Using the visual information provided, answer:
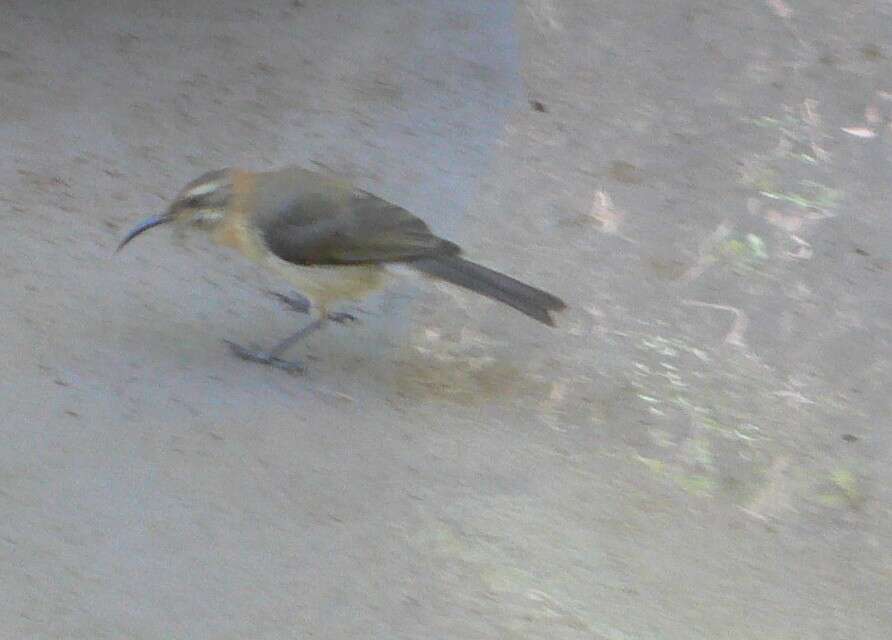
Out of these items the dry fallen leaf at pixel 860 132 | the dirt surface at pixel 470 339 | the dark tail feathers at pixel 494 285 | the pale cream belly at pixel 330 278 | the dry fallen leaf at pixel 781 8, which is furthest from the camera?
the dry fallen leaf at pixel 781 8

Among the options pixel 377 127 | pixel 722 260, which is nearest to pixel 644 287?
pixel 722 260

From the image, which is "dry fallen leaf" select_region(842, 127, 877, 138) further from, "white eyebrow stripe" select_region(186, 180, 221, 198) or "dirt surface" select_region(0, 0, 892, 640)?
A: "white eyebrow stripe" select_region(186, 180, 221, 198)

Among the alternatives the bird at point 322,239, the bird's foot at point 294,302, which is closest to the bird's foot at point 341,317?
the bird's foot at point 294,302

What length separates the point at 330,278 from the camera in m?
→ 3.90

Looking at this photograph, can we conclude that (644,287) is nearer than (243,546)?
No

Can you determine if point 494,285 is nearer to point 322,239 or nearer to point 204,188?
point 322,239

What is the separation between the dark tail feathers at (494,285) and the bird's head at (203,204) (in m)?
0.70

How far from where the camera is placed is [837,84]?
5945 mm

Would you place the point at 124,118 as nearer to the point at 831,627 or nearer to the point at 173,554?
the point at 173,554

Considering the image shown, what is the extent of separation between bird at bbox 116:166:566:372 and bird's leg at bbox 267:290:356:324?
307 millimetres

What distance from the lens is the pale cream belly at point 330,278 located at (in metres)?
3.89

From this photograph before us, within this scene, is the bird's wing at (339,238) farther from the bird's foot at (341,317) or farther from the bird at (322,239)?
the bird's foot at (341,317)

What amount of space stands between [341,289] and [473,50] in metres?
2.63

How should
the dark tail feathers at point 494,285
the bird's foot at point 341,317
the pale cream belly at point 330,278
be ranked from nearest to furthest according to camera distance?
the dark tail feathers at point 494,285, the pale cream belly at point 330,278, the bird's foot at point 341,317
